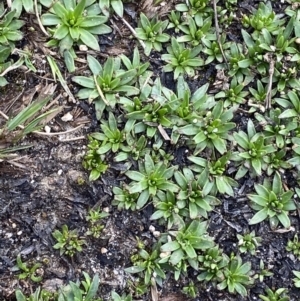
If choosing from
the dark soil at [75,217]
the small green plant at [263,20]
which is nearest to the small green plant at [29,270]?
the dark soil at [75,217]

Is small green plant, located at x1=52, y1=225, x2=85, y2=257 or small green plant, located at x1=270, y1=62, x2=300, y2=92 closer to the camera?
small green plant, located at x1=52, y1=225, x2=85, y2=257

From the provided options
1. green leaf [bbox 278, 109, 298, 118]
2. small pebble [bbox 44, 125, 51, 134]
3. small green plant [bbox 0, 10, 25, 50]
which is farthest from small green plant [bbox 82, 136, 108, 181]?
green leaf [bbox 278, 109, 298, 118]

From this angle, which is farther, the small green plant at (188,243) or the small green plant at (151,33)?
the small green plant at (151,33)

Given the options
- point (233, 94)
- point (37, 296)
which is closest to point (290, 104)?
point (233, 94)

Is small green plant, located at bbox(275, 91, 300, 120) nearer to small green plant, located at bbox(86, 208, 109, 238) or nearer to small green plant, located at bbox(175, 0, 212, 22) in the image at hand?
small green plant, located at bbox(175, 0, 212, 22)

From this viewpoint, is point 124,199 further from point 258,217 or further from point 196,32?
point 196,32

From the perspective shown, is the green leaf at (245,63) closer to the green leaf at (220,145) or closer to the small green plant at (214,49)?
the small green plant at (214,49)

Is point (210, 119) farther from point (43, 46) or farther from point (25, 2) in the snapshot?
point (25, 2)
